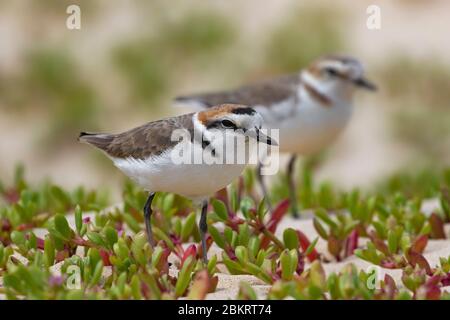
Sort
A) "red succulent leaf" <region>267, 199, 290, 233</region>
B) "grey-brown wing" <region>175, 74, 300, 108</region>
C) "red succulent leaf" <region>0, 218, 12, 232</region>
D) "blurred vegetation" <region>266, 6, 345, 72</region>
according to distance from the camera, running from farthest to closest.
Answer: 1. "blurred vegetation" <region>266, 6, 345, 72</region>
2. "grey-brown wing" <region>175, 74, 300, 108</region>
3. "red succulent leaf" <region>0, 218, 12, 232</region>
4. "red succulent leaf" <region>267, 199, 290, 233</region>

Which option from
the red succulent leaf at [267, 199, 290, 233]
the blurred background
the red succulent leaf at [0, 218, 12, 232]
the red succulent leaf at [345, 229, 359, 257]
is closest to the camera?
the red succulent leaf at [267, 199, 290, 233]

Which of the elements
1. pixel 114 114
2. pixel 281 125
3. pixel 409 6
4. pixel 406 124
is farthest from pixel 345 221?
pixel 409 6

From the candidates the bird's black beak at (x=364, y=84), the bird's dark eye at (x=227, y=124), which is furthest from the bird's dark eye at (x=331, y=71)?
the bird's dark eye at (x=227, y=124)

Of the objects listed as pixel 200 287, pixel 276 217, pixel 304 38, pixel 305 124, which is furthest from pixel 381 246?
pixel 304 38

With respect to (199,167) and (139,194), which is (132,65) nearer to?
(139,194)

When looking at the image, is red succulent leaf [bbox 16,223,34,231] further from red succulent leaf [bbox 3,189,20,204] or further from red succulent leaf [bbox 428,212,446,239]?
red succulent leaf [bbox 428,212,446,239]

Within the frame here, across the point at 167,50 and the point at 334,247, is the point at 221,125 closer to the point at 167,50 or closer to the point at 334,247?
the point at 334,247

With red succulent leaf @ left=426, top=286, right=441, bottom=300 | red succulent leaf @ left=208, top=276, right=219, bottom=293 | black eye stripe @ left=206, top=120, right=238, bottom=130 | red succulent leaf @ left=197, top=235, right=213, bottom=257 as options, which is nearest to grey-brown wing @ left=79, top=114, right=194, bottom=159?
black eye stripe @ left=206, top=120, right=238, bottom=130
